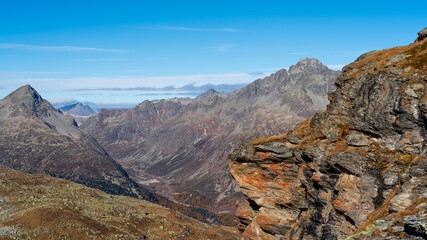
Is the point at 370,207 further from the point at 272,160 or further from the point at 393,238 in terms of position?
the point at 272,160

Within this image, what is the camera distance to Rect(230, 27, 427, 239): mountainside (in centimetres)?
3375

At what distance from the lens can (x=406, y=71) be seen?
141 ft

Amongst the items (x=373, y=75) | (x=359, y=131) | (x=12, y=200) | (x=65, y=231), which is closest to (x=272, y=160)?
(x=359, y=131)

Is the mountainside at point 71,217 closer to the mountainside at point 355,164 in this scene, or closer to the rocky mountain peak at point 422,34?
the mountainside at point 355,164

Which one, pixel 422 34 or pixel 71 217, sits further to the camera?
pixel 71 217

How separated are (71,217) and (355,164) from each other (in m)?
87.7

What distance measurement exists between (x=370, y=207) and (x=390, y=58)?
911 inches

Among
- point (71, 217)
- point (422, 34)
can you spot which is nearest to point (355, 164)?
point (422, 34)

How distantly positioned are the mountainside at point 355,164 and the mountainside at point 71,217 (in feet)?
185

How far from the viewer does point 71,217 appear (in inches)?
3858

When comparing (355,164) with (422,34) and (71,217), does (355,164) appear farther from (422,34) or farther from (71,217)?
(71,217)

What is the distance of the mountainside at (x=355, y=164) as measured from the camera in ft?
111

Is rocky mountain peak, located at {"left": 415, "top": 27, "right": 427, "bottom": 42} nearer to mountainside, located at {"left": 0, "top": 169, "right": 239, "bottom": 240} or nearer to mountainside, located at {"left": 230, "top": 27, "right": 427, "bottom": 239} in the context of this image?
mountainside, located at {"left": 230, "top": 27, "right": 427, "bottom": 239}

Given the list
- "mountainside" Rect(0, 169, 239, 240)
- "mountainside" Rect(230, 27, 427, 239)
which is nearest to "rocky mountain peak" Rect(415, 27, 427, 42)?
"mountainside" Rect(230, 27, 427, 239)
